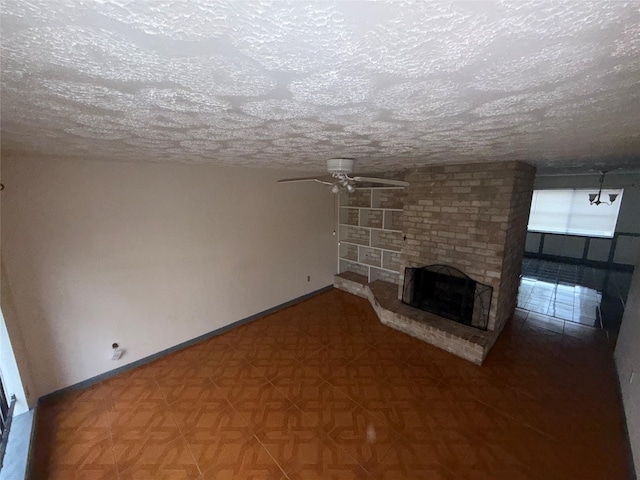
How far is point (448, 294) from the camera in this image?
3523 mm

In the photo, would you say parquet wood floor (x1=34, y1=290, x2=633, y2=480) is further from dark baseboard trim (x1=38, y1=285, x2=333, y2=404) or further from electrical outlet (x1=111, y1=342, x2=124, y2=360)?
electrical outlet (x1=111, y1=342, x2=124, y2=360)

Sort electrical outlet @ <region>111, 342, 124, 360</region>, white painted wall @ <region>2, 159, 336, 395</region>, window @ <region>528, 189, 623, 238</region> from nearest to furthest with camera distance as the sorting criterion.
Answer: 1. white painted wall @ <region>2, 159, 336, 395</region>
2. electrical outlet @ <region>111, 342, 124, 360</region>
3. window @ <region>528, 189, 623, 238</region>

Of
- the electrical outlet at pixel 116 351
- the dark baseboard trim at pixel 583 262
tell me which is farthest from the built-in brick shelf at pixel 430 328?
the dark baseboard trim at pixel 583 262

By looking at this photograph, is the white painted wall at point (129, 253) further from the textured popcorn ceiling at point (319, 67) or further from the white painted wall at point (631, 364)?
the white painted wall at point (631, 364)

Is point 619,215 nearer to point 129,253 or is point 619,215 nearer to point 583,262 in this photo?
point 583,262

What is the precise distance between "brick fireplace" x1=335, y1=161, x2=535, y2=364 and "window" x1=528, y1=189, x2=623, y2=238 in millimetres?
4619

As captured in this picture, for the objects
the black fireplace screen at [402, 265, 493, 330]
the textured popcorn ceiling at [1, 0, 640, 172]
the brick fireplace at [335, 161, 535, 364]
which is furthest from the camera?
the black fireplace screen at [402, 265, 493, 330]

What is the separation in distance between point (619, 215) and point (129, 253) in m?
9.91

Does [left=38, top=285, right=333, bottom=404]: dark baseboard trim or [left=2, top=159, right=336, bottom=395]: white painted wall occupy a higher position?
[left=2, top=159, right=336, bottom=395]: white painted wall

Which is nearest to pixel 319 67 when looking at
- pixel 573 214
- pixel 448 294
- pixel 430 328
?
pixel 430 328

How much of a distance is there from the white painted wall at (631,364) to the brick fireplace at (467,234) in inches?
42.2

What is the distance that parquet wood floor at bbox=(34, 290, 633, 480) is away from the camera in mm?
1911

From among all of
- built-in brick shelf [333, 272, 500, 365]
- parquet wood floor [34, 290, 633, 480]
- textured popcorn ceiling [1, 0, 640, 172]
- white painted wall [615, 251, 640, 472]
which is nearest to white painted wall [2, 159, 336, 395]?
parquet wood floor [34, 290, 633, 480]

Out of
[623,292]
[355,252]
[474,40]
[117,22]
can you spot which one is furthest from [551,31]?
[623,292]
